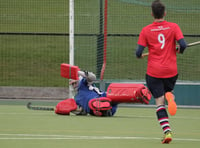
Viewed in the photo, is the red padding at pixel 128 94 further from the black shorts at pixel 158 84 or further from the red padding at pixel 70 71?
the black shorts at pixel 158 84

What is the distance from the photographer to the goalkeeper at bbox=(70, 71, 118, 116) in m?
12.3

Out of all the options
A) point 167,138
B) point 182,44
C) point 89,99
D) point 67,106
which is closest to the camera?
point 167,138

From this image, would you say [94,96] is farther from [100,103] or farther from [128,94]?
[128,94]

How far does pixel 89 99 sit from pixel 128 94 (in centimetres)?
67

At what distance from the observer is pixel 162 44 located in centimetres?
909

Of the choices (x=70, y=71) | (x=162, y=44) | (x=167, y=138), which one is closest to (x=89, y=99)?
(x=70, y=71)

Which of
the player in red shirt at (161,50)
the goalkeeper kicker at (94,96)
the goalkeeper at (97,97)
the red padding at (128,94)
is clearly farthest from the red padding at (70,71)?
the player in red shirt at (161,50)

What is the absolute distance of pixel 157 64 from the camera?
A: 9.10 metres

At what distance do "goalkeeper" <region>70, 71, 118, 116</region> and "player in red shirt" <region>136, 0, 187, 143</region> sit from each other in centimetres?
315

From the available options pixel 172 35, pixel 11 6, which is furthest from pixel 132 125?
pixel 11 6

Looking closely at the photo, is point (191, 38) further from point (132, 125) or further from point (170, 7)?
point (132, 125)

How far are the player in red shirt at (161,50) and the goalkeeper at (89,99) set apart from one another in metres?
3.15

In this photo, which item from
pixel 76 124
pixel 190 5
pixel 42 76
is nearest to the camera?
pixel 76 124

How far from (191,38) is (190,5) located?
746 mm
